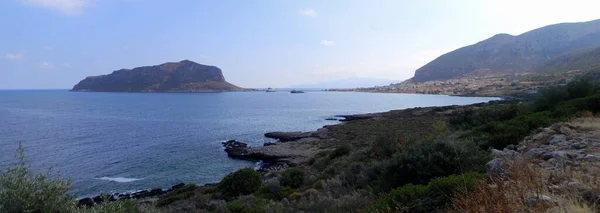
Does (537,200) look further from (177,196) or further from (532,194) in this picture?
(177,196)

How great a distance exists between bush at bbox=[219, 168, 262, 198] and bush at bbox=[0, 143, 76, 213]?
35.5ft

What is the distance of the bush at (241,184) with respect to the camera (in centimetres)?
1734

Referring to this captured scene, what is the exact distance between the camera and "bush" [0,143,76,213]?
6082 mm

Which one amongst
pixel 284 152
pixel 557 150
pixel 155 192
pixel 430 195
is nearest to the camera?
pixel 430 195

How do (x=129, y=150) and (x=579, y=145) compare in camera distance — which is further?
(x=129, y=150)

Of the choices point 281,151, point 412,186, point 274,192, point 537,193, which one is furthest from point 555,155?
point 281,151

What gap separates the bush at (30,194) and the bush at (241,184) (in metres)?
10.8

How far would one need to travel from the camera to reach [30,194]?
6.20 m

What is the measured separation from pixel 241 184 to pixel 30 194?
11945 millimetres

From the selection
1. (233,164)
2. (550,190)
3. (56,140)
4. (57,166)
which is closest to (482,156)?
(550,190)

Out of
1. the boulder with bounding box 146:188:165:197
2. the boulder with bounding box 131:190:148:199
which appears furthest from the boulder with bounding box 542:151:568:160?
the boulder with bounding box 131:190:148:199

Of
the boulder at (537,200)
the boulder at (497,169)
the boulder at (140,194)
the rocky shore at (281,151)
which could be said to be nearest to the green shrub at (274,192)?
the boulder at (497,169)

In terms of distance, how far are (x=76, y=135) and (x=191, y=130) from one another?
53.7 feet

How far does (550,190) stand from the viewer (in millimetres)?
4441
